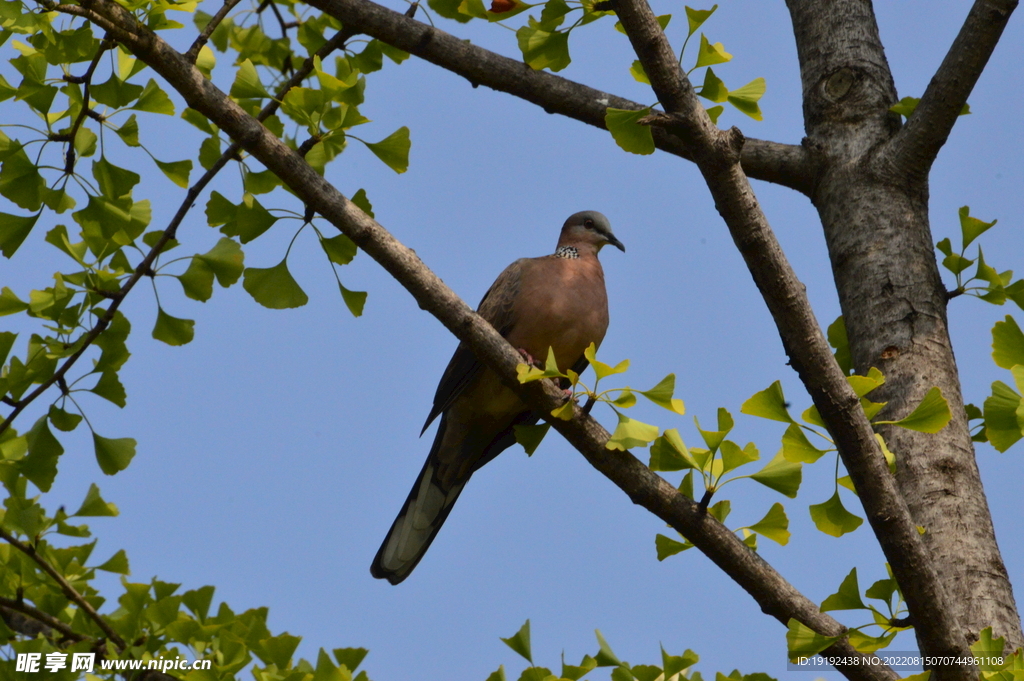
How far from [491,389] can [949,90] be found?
198cm

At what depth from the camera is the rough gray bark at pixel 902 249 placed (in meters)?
2.39

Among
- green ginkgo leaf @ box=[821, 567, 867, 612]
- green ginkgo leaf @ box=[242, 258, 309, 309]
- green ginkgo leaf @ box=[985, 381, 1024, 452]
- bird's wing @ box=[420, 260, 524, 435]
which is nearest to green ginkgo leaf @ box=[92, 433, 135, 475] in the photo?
green ginkgo leaf @ box=[242, 258, 309, 309]

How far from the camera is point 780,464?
228 cm

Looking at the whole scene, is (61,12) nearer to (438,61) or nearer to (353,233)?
(353,233)

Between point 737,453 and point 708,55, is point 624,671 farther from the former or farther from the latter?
point 708,55

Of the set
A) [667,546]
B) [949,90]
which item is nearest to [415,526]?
[667,546]

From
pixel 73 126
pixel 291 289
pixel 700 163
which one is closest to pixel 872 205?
pixel 700 163

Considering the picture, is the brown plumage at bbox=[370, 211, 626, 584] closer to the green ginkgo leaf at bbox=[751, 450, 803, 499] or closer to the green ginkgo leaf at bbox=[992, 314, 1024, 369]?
the green ginkgo leaf at bbox=[751, 450, 803, 499]

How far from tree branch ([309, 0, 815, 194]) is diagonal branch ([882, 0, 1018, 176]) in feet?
1.13

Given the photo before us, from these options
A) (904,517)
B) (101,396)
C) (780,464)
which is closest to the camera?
(904,517)

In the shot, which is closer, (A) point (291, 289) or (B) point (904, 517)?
(B) point (904, 517)

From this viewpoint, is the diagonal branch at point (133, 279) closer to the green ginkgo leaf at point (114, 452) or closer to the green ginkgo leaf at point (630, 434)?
the green ginkgo leaf at point (114, 452)

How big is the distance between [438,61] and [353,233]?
1.26 meters

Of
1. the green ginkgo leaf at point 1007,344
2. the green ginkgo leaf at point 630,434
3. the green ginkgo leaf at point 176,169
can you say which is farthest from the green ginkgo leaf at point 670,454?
the green ginkgo leaf at point 176,169
